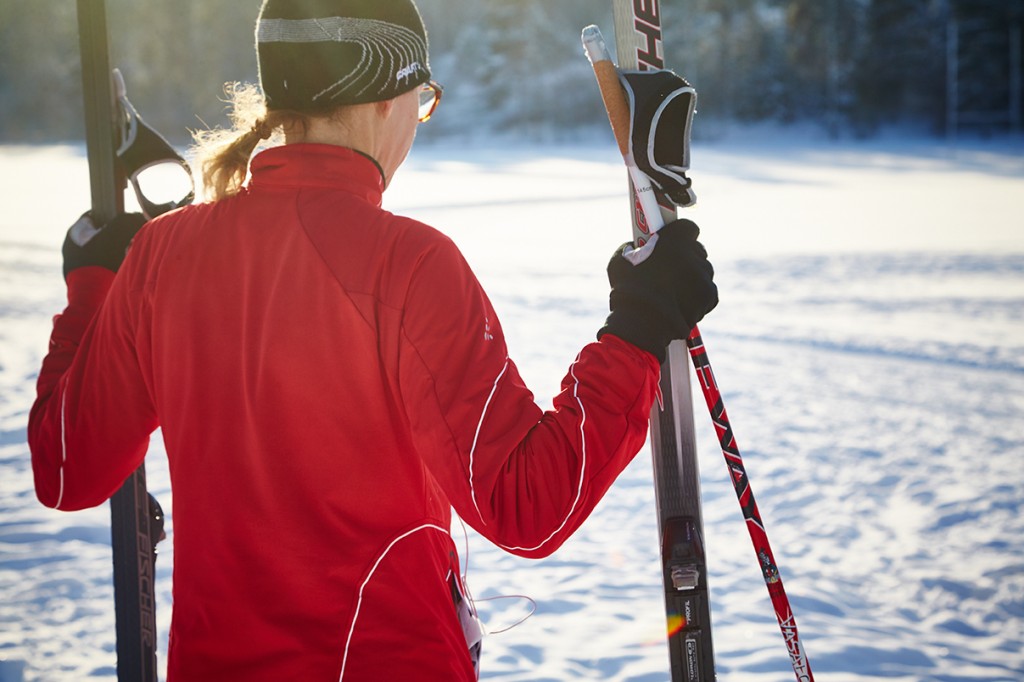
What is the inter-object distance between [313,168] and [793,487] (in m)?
3.36

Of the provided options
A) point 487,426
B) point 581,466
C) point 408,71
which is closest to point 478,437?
point 487,426

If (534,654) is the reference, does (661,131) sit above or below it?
above

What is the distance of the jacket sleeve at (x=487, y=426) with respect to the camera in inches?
38.1

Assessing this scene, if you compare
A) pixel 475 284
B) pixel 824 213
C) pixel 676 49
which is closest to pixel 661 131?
pixel 475 284

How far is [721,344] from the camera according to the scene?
6449 mm

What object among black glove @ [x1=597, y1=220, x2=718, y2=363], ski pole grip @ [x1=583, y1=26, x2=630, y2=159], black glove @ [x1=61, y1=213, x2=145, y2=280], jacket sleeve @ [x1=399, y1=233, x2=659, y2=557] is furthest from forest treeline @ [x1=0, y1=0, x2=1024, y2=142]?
jacket sleeve @ [x1=399, y1=233, x2=659, y2=557]

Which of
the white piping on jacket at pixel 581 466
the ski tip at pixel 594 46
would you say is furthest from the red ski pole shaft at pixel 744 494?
the white piping on jacket at pixel 581 466

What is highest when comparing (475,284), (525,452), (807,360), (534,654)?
(475,284)

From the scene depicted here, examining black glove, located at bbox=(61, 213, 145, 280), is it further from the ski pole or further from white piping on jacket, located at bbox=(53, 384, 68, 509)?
the ski pole

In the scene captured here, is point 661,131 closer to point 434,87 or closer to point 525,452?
point 434,87

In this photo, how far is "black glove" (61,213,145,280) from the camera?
1.48 meters

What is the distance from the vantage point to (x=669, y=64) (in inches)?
1331

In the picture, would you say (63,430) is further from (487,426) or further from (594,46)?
(594,46)

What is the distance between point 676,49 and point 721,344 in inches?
1181
